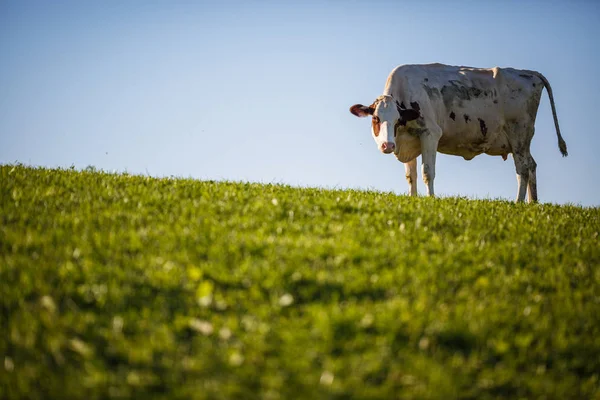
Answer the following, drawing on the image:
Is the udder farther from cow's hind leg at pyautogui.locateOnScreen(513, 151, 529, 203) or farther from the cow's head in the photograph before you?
cow's hind leg at pyautogui.locateOnScreen(513, 151, 529, 203)

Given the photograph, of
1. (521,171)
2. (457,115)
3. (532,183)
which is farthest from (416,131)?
(532,183)

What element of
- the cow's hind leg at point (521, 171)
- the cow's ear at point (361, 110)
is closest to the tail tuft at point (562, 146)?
the cow's hind leg at point (521, 171)

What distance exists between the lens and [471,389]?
386 centimetres

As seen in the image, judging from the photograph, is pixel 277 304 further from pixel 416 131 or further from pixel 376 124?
pixel 416 131

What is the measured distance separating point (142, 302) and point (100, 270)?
0.77 m

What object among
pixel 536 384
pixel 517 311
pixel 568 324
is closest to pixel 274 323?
pixel 536 384

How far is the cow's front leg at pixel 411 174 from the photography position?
1659 cm

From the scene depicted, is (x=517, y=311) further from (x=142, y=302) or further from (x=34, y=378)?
(x=34, y=378)

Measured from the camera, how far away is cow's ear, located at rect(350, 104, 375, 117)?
15391mm

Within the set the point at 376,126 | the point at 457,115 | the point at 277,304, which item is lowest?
the point at 277,304

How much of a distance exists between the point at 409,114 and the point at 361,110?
142 cm

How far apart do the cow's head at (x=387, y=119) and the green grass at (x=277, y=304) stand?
6469 millimetres

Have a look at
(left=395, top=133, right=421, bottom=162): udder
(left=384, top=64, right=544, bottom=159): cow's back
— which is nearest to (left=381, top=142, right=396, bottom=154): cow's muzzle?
(left=395, top=133, right=421, bottom=162): udder

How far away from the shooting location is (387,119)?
14.4 metres
